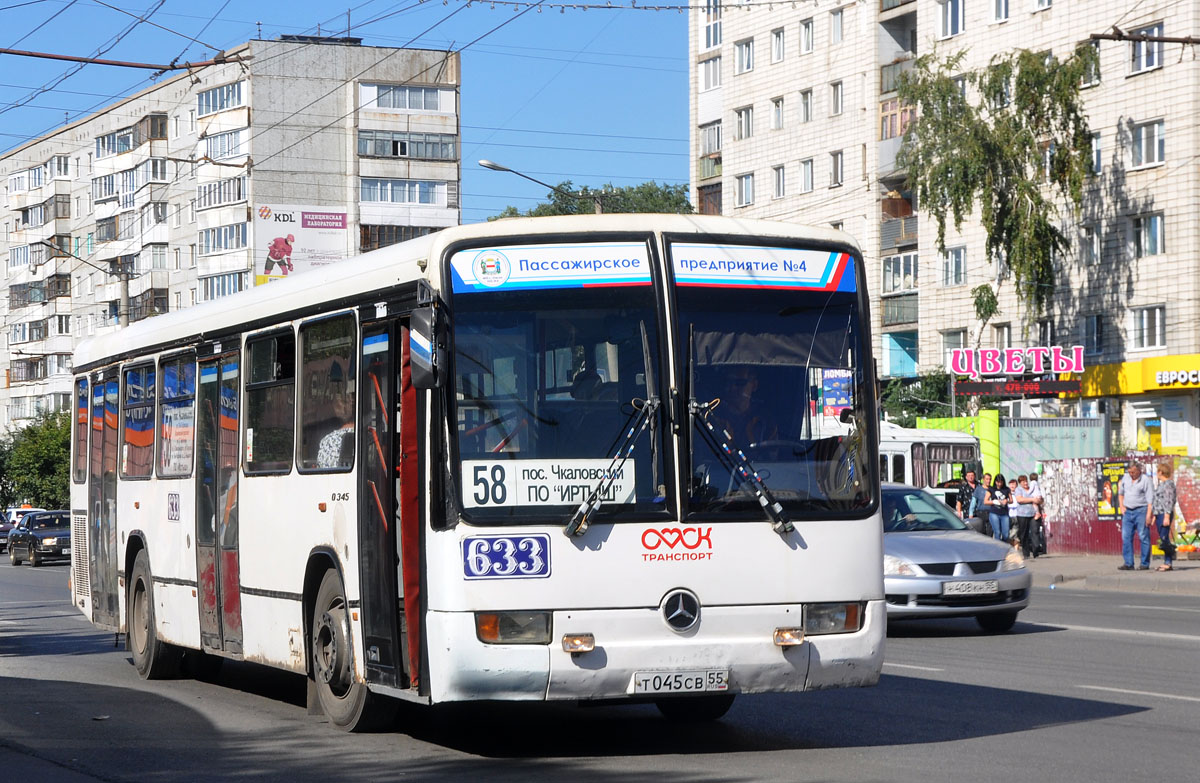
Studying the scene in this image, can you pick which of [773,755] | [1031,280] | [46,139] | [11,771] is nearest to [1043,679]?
[773,755]

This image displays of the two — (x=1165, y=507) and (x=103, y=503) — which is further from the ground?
(x=103, y=503)

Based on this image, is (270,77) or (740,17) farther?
(270,77)

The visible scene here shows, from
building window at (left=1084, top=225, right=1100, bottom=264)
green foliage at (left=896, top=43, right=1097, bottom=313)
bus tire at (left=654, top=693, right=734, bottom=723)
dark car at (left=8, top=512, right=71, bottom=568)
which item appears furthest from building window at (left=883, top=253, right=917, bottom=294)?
bus tire at (left=654, top=693, right=734, bottom=723)

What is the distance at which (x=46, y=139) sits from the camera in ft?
333

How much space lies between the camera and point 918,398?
195ft

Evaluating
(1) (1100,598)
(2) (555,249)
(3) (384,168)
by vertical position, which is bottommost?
(1) (1100,598)

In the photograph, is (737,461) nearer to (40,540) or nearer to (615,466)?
(615,466)

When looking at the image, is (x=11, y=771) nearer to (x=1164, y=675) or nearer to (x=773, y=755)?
(x=773, y=755)

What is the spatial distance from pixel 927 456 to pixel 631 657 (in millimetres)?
31801

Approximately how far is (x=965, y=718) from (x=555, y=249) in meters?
3.98

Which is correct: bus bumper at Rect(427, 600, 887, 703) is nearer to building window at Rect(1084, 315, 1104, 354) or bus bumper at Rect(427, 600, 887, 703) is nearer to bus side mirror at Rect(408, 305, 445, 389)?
bus side mirror at Rect(408, 305, 445, 389)

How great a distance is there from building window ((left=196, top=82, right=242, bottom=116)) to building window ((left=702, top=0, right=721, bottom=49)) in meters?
22.4

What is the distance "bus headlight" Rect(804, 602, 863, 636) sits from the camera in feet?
31.0

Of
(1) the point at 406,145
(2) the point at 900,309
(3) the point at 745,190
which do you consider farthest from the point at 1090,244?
(1) the point at 406,145
